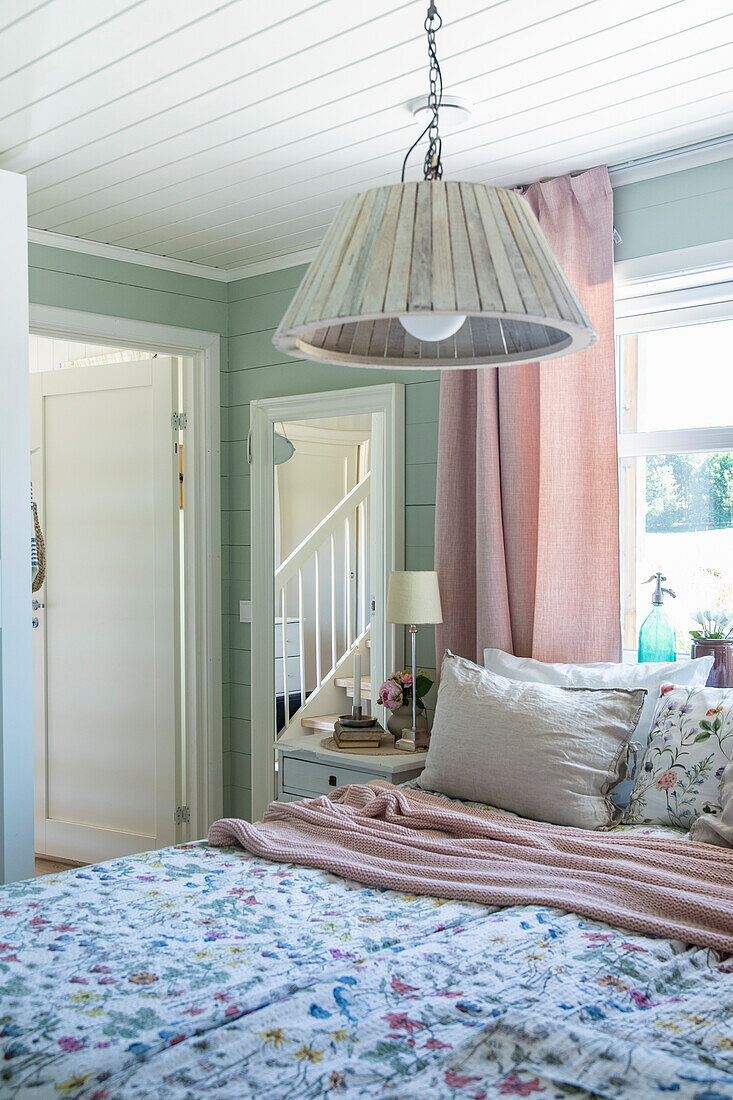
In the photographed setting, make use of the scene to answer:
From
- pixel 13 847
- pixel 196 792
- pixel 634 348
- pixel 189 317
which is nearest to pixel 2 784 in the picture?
pixel 13 847

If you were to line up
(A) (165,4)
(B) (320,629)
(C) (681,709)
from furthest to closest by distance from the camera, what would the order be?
1. (B) (320,629)
2. (C) (681,709)
3. (A) (165,4)

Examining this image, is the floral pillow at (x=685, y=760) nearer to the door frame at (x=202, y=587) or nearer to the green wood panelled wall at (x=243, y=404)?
the green wood panelled wall at (x=243, y=404)

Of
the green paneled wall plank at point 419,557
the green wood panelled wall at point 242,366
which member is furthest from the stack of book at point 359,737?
the green paneled wall plank at point 419,557

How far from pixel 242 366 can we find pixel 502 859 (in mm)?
2840

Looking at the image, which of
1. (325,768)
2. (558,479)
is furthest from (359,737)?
(558,479)

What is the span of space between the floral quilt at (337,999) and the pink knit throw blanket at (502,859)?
0.04 meters

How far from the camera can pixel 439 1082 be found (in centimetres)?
131

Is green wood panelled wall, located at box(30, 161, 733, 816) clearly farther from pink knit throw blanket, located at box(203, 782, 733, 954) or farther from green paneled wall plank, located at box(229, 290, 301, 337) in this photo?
pink knit throw blanket, located at box(203, 782, 733, 954)

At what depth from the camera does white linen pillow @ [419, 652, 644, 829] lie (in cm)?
249

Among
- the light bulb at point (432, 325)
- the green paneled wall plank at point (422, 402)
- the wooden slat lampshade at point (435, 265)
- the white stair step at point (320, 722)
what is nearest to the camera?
the wooden slat lampshade at point (435, 265)

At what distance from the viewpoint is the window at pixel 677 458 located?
10.1 ft

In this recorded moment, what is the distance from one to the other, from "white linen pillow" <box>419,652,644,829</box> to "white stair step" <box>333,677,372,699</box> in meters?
1.07

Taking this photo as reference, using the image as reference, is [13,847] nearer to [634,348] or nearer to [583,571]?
[583,571]

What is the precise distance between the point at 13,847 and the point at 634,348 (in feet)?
8.44
